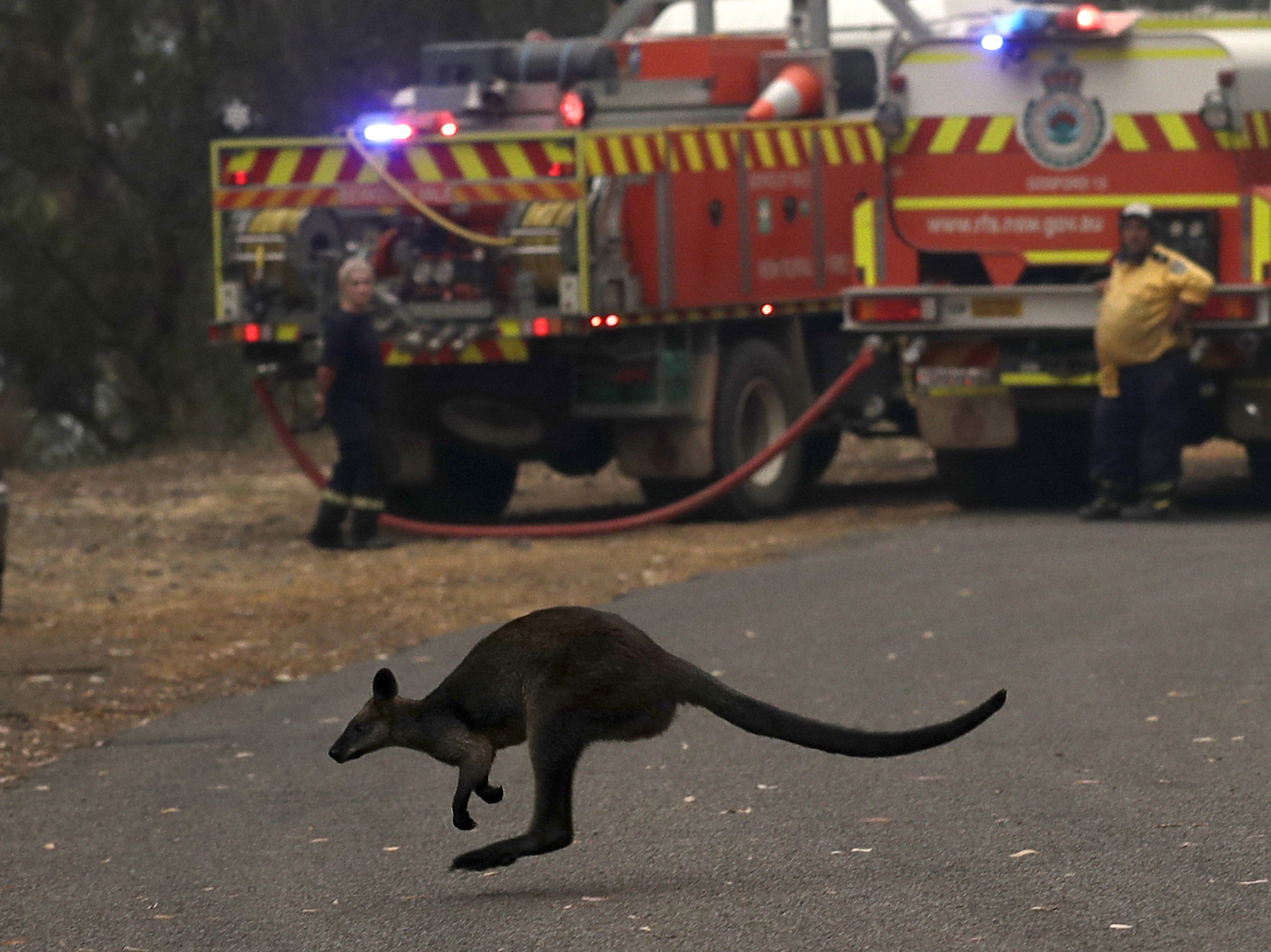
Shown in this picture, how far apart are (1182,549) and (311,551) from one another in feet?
16.2

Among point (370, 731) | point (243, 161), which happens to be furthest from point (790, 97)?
point (370, 731)

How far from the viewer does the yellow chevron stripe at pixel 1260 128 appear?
541 inches

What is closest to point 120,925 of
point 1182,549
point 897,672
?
point 897,672

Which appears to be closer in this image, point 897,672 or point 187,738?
point 187,738

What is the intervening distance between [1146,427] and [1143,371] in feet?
1.05

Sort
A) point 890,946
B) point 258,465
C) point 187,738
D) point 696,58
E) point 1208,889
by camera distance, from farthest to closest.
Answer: point 258,465 → point 696,58 → point 187,738 → point 1208,889 → point 890,946

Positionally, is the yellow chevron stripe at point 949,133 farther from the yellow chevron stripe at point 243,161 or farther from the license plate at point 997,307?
the yellow chevron stripe at point 243,161

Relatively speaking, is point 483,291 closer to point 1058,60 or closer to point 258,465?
point 1058,60

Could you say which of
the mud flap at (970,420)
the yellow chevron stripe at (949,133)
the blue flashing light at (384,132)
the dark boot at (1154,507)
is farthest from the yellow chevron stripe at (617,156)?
the dark boot at (1154,507)

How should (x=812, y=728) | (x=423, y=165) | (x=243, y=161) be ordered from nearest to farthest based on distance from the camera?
1. (x=812, y=728)
2. (x=423, y=165)
3. (x=243, y=161)

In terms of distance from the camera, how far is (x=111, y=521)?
16188 mm

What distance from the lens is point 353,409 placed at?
46.4 feet

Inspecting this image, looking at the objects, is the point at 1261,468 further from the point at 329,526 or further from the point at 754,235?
the point at 329,526

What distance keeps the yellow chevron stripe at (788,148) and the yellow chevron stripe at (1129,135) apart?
2171 mm
